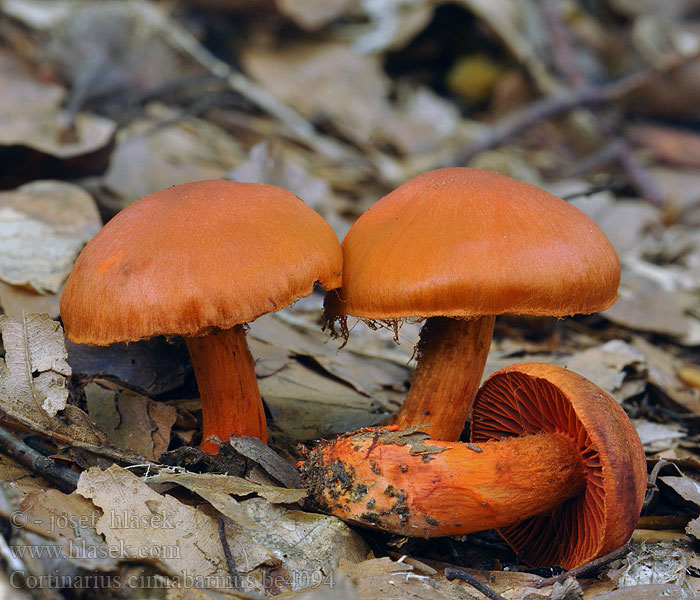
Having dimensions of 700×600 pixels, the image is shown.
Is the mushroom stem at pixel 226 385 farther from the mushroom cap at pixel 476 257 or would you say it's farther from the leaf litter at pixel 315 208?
the mushroom cap at pixel 476 257

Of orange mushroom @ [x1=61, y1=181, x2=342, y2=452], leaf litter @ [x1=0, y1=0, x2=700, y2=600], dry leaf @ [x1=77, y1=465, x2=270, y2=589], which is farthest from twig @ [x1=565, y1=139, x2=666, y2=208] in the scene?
dry leaf @ [x1=77, y1=465, x2=270, y2=589]

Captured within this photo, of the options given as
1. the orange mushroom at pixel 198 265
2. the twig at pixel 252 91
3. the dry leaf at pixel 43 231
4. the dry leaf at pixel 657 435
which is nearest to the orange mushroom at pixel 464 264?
the orange mushroom at pixel 198 265

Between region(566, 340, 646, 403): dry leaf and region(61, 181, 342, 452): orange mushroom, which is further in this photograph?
region(566, 340, 646, 403): dry leaf

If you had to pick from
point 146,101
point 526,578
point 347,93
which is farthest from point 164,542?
point 347,93

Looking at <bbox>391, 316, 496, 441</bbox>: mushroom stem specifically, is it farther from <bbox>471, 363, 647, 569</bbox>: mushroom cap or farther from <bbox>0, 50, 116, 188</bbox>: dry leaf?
<bbox>0, 50, 116, 188</bbox>: dry leaf

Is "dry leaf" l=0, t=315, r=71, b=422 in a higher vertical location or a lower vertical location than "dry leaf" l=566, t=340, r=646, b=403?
higher

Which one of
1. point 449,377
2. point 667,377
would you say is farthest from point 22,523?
point 667,377

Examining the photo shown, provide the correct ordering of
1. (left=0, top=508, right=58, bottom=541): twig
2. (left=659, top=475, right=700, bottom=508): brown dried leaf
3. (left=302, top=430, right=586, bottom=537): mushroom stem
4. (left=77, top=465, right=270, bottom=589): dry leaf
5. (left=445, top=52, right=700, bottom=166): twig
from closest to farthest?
(left=0, top=508, right=58, bottom=541): twig < (left=77, top=465, right=270, bottom=589): dry leaf < (left=302, top=430, right=586, bottom=537): mushroom stem < (left=659, top=475, right=700, bottom=508): brown dried leaf < (left=445, top=52, right=700, bottom=166): twig

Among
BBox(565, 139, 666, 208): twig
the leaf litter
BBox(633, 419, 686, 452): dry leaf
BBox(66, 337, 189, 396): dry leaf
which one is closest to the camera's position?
the leaf litter

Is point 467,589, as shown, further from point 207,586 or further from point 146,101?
point 146,101
